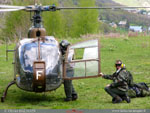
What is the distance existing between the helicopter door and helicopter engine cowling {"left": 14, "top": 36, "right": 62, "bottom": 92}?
295mm

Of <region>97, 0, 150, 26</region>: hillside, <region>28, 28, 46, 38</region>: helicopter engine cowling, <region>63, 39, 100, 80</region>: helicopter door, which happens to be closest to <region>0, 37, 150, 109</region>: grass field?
<region>63, 39, 100, 80</region>: helicopter door

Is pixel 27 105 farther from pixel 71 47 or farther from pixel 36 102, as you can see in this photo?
pixel 71 47

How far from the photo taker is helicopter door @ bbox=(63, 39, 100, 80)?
1049cm

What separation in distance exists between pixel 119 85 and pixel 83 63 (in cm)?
120

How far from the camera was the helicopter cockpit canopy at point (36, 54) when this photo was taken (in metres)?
10.1

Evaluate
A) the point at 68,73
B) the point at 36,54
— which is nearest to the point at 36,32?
the point at 36,54

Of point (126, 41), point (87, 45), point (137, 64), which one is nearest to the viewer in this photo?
point (87, 45)

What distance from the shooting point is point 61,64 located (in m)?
10.5

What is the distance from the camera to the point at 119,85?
10516mm

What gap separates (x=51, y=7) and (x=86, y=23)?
45920 millimetres

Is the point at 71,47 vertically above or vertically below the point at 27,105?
above

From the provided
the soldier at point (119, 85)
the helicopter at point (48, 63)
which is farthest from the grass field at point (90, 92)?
the helicopter at point (48, 63)

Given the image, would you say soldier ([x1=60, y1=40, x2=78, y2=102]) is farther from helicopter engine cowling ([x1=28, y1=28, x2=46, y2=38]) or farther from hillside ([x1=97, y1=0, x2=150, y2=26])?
hillside ([x1=97, y1=0, x2=150, y2=26])

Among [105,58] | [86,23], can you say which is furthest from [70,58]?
[86,23]
